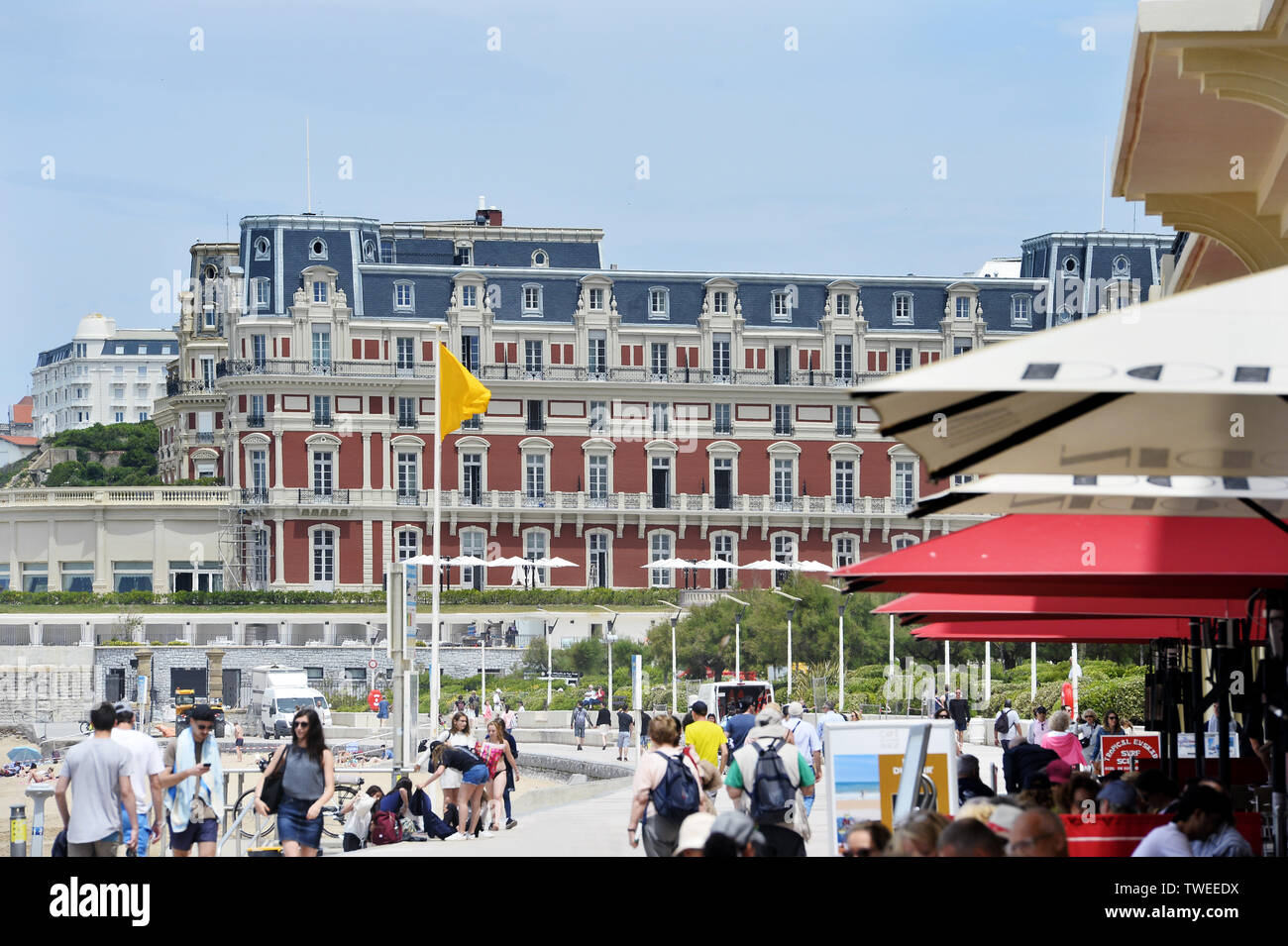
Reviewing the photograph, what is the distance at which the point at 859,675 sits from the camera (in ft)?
160

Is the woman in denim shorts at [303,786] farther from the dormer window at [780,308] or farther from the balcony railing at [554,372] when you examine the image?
the dormer window at [780,308]

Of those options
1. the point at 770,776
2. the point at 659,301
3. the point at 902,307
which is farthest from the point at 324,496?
the point at 770,776

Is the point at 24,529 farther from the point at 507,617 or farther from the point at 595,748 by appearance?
the point at 595,748

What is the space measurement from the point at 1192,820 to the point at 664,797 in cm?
352

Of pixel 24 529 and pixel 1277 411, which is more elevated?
pixel 1277 411

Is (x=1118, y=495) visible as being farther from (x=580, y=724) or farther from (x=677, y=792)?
(x=580, y=724)

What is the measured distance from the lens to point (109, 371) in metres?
147

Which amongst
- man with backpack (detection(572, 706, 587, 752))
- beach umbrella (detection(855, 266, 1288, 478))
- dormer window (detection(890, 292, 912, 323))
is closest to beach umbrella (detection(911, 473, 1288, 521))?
beach umbrella (detection(855, 266, 1288, 478))

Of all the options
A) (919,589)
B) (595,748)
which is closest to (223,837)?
(919,589)

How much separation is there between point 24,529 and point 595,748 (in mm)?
36605

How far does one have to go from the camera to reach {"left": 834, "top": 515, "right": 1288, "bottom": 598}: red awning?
791 cm

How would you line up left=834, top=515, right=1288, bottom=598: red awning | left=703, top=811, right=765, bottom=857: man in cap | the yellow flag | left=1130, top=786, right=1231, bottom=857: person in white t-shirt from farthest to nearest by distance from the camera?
1. the yellow flag
2. left=834, top=515, right=1288, bottom=598: red awning
3. left=1130, top=786, right=1231, bottom=857: person in white t-shirt
4. left=703, top=811, right=765, bottom=857: man in cap

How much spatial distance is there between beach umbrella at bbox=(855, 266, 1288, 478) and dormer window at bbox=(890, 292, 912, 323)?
204 ft

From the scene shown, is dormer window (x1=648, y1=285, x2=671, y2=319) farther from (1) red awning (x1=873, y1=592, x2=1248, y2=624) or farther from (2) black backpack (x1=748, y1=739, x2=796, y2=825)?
→ (2) black backpack (x1=748, y1=739, x2=796, y2=825)
